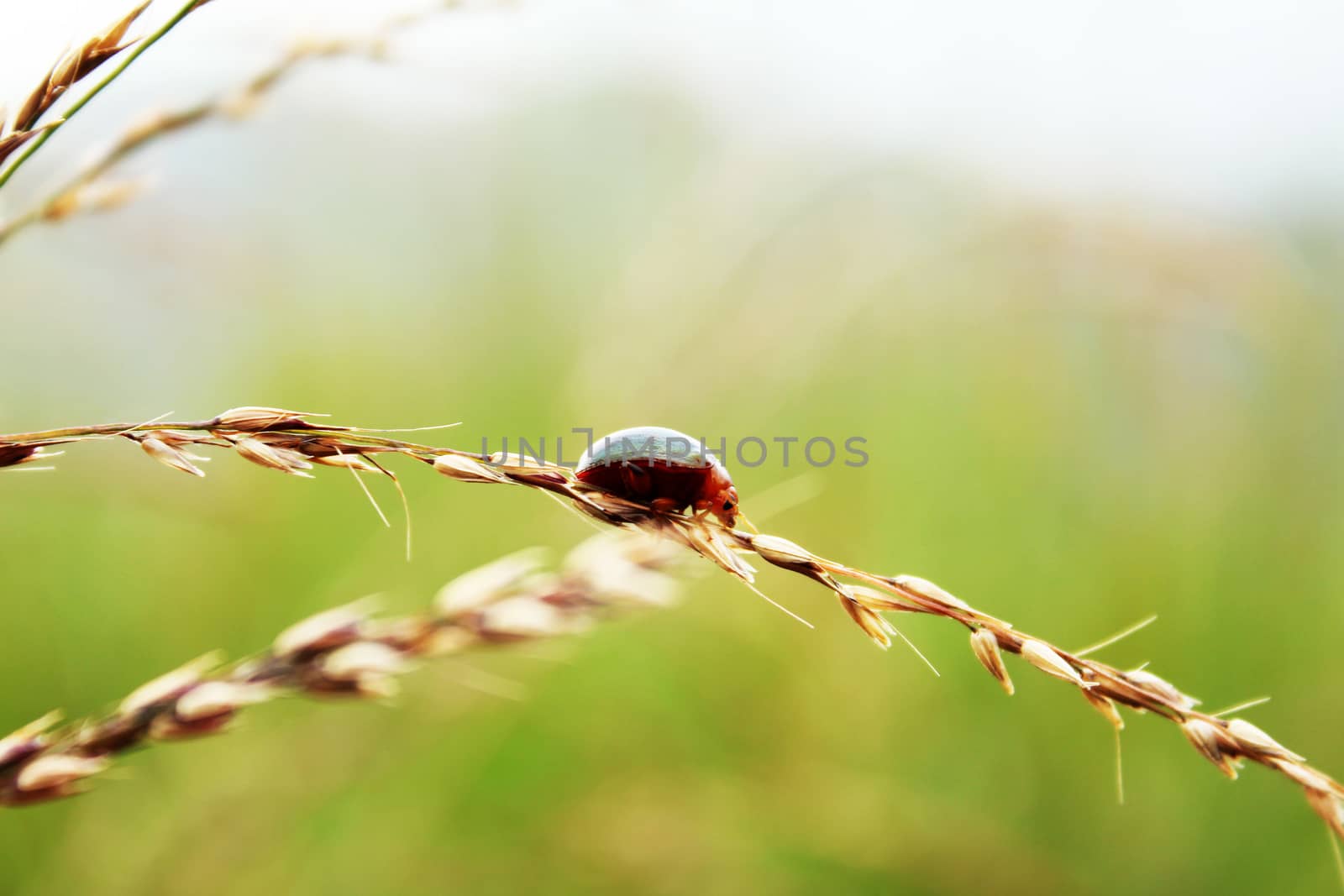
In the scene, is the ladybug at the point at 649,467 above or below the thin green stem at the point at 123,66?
below

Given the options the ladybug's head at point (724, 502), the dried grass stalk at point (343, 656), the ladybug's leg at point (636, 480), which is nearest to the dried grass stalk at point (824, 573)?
the dried grass stalk at point (343, 656)

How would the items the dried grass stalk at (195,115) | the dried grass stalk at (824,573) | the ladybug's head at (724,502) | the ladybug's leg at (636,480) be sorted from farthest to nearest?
the ladybug's head at (724,502) → the ladybug's leg at (636,480) → the dried grass stalk at (195,115) → the dried grass stalk at (824,573)

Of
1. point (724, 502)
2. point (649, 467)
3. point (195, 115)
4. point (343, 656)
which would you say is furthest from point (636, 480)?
point (195, 115)

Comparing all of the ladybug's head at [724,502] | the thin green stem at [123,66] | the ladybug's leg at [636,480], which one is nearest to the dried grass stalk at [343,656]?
the ladybug's leg at [636,480]

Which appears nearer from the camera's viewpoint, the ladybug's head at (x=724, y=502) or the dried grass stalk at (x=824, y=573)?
the dried grass stalk at (x=824, y=573)

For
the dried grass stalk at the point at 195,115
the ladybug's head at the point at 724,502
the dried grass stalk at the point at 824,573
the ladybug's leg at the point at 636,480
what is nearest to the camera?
the dried grass stalk at the point at 824,573

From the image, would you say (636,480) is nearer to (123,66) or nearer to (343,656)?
(343,656)

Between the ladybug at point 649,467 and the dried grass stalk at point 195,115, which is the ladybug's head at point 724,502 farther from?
the dried grass stalk at point 195,115

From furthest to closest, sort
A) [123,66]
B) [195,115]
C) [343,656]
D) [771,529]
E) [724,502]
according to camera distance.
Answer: [771,529] → [724,502] → [195,115] → [343,656] → [123,66]
